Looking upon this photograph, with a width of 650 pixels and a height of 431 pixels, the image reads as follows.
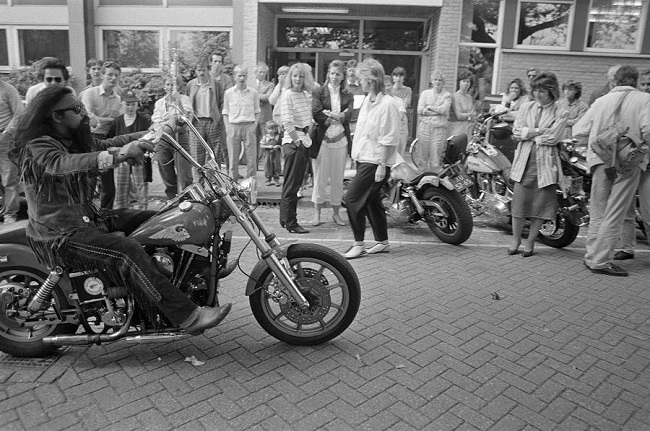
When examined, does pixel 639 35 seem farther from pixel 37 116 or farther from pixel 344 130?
pixel 37 116

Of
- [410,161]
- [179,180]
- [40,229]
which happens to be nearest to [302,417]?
[40,229]

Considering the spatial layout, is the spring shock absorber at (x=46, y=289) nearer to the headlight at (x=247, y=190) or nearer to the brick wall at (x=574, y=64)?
the headlight at (x=247, y=190)

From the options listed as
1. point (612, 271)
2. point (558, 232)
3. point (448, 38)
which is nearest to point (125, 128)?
point (558, 232)

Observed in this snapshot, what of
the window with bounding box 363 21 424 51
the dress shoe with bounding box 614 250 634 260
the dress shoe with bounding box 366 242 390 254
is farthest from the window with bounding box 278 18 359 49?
the dress shoe with bounding box 614 250 634 260

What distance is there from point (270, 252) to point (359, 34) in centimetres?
1184

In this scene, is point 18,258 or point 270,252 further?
point 270,252

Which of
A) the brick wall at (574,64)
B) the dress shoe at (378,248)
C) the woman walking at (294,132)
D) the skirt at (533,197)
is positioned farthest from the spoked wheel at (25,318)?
the brick wall at (574,64)

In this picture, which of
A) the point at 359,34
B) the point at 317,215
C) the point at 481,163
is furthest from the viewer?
the point at 359,34

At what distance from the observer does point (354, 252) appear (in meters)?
6.14

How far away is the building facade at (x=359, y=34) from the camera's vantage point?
12844 millimetres

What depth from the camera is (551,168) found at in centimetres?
604

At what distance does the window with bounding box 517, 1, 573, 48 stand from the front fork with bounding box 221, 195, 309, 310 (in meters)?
11.3

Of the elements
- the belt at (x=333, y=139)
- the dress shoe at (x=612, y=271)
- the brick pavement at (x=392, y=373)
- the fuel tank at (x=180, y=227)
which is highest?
the belt at (x=333, y=139)

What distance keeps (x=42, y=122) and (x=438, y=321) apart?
315 cm
